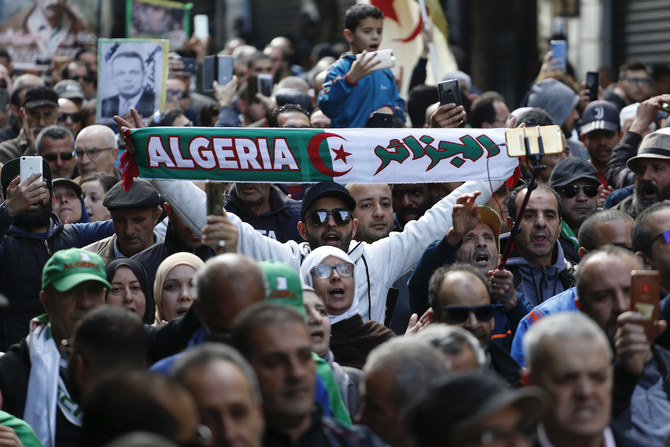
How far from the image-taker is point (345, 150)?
268 inches

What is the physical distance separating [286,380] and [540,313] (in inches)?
83.9

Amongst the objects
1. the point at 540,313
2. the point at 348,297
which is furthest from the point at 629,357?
the point at 348,297

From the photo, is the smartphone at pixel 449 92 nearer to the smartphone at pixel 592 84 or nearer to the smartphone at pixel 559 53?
the smartphone at pixel 592 84

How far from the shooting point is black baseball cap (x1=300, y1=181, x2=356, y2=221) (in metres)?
6.67

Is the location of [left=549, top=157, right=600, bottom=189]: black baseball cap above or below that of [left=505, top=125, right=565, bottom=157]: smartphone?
below

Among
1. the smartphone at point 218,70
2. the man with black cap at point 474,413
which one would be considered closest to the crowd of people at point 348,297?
the man with black cap at point 474,413

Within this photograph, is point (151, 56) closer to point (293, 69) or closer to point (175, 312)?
point (175, 312)

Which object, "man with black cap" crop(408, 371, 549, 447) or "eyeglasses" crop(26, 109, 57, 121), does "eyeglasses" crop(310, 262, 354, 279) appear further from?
"eyeglasses" crop(26, 109, 57, 121)

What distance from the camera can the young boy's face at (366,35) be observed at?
8758 millimetres

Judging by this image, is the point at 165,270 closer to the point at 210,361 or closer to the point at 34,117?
the point at 210,361

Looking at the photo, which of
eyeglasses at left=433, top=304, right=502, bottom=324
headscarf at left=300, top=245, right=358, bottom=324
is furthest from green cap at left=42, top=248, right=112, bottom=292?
eyeglasses at left=433, top=304, right=502, bottom=324

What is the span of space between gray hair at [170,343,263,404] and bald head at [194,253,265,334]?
643 mm

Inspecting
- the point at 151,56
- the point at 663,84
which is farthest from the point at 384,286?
the point at 663,84

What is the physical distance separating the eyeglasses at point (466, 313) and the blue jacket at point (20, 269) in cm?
275
